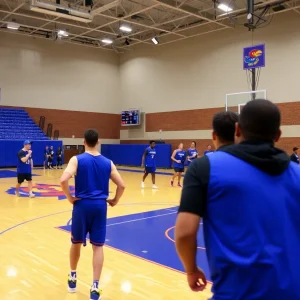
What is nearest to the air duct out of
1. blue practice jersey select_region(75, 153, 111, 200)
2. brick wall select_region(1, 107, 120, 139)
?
brick wall select_region(1, 107, 120, 139)

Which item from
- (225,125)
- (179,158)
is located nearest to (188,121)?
(179,158)

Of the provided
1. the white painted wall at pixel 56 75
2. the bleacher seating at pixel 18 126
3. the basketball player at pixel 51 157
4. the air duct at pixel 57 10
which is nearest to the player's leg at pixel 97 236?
the air duct at pixel 57 10

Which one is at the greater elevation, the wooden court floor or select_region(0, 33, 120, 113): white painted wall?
select_region(0, 33, 120, 113): white painted wall

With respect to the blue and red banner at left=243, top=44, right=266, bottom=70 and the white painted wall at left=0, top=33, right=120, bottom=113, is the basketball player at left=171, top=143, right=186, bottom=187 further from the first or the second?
the white painted wall at left=0, top=33, right=120, bottom=113

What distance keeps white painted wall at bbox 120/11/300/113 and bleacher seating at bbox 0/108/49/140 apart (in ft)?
A: 25.1

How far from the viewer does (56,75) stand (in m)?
28.3

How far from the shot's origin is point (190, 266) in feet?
6.23

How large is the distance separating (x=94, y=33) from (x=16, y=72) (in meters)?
6.27

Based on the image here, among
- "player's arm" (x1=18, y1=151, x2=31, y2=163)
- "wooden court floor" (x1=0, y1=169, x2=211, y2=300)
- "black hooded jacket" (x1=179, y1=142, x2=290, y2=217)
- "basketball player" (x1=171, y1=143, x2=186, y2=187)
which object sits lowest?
"wooden court floor" (x1=0, y1=169, x2=211, y2=300)

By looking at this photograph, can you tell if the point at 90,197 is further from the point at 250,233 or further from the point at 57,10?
the point at 57,10

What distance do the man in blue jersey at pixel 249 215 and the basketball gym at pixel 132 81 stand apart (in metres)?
6.41

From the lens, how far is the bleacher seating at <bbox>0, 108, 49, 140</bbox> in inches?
988

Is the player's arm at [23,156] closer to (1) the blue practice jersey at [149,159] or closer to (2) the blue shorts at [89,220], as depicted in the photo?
(1) the blue practice jersey at [149,159]

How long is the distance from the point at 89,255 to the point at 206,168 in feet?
15.9
